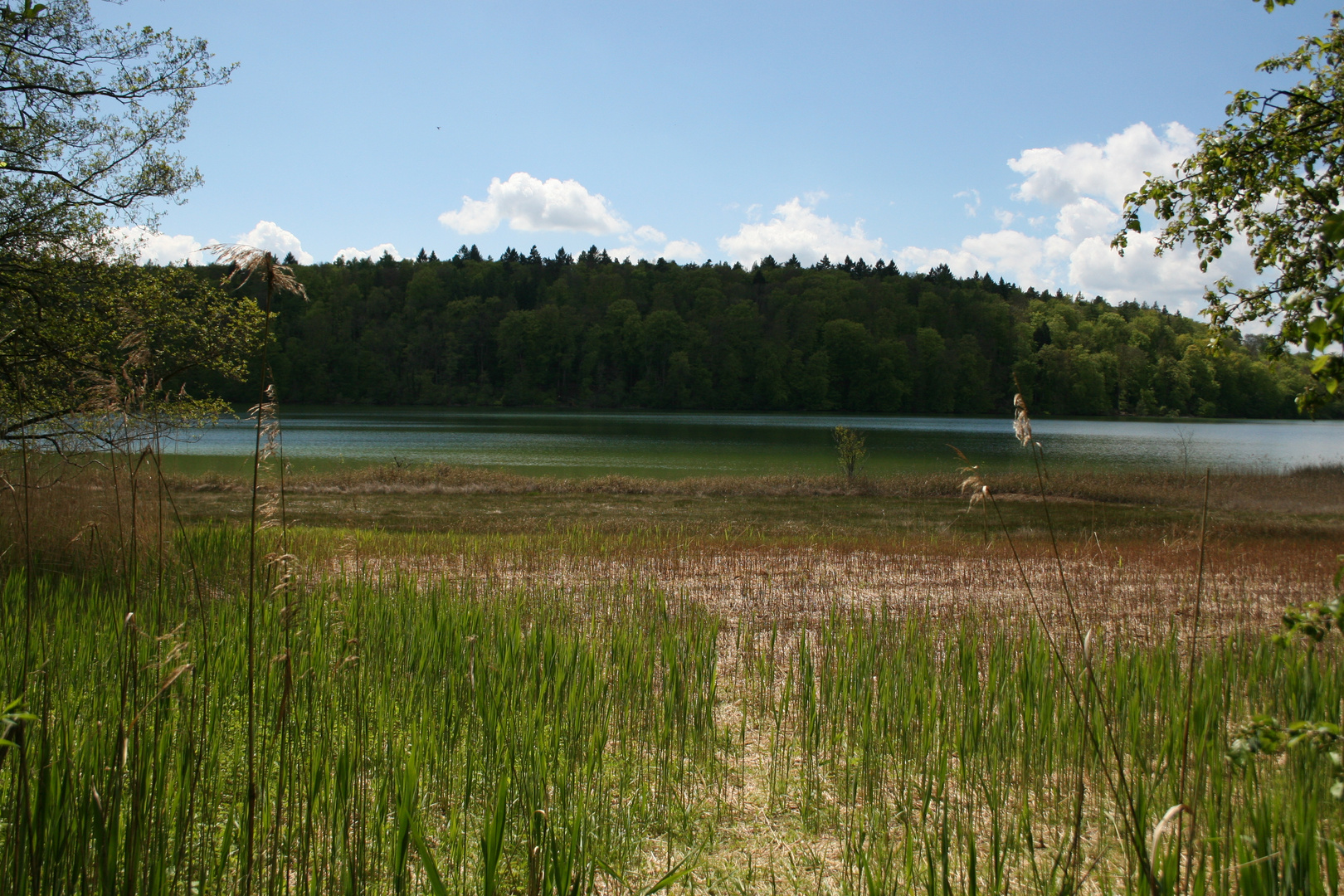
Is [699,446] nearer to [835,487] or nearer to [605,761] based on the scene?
[835,487]

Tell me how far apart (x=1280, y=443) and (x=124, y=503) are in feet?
273

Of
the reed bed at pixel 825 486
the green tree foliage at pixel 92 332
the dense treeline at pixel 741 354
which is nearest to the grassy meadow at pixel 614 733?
the green tree foliage at pixel 92 332

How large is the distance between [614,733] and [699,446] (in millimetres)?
47505


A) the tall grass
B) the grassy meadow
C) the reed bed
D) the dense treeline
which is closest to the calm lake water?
the reed bed

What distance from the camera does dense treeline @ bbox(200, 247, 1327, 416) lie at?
11831 centimetres

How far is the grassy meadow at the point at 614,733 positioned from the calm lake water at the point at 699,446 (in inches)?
930

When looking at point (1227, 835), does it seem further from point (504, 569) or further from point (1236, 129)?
point (1236, 129)

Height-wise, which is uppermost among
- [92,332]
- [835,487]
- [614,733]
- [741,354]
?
[741,354]

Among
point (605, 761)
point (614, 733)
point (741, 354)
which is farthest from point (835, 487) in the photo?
point (741, 354)

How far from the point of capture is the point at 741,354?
126375 mm

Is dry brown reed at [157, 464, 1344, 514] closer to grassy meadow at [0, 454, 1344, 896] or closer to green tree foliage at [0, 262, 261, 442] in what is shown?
green tree foliage at [0, 262, 261, 442]

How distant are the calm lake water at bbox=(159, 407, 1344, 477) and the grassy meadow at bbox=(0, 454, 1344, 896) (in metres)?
23.6

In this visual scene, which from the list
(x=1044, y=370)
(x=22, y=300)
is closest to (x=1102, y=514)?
(x=22, y=300)

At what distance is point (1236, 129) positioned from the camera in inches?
400
